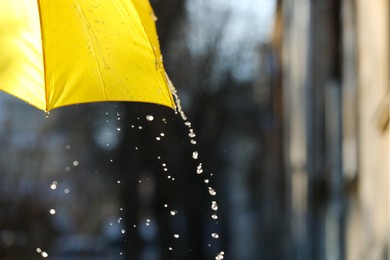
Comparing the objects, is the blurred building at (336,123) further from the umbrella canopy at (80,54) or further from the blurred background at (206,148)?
the umbrella canopy at (80,54)

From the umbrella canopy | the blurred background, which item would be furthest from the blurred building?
the umbrella canopy

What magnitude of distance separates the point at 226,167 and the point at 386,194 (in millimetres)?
20004

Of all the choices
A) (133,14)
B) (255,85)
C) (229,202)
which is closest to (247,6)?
(255,85)

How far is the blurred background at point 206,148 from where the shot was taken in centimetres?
1554

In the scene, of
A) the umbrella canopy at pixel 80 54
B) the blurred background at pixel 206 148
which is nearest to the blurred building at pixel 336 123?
the blurred background at pixel 206 148

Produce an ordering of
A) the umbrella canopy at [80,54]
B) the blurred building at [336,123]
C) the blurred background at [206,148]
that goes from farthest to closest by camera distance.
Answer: the blurred background at [206,148] → the blurred building at [336,123] → the umbrella canopy at [80,54]

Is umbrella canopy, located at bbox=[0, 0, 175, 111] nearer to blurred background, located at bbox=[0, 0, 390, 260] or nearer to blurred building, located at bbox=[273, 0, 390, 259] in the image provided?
blurred building, located at bbox=[273, 0, 390, 259]

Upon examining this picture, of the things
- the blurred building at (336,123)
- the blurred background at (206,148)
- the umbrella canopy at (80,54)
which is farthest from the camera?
the blurred background at (206,148)

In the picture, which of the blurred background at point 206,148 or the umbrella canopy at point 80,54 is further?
the blurred background at point 206,148

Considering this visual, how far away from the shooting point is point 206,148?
2220cm

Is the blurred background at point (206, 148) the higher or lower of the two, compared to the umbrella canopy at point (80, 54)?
lower

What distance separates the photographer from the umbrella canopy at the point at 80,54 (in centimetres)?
541

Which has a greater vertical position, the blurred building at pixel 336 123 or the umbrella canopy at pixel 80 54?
the umbrella canopy at pixel 80 54

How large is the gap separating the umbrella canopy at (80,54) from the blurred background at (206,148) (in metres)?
4.37
